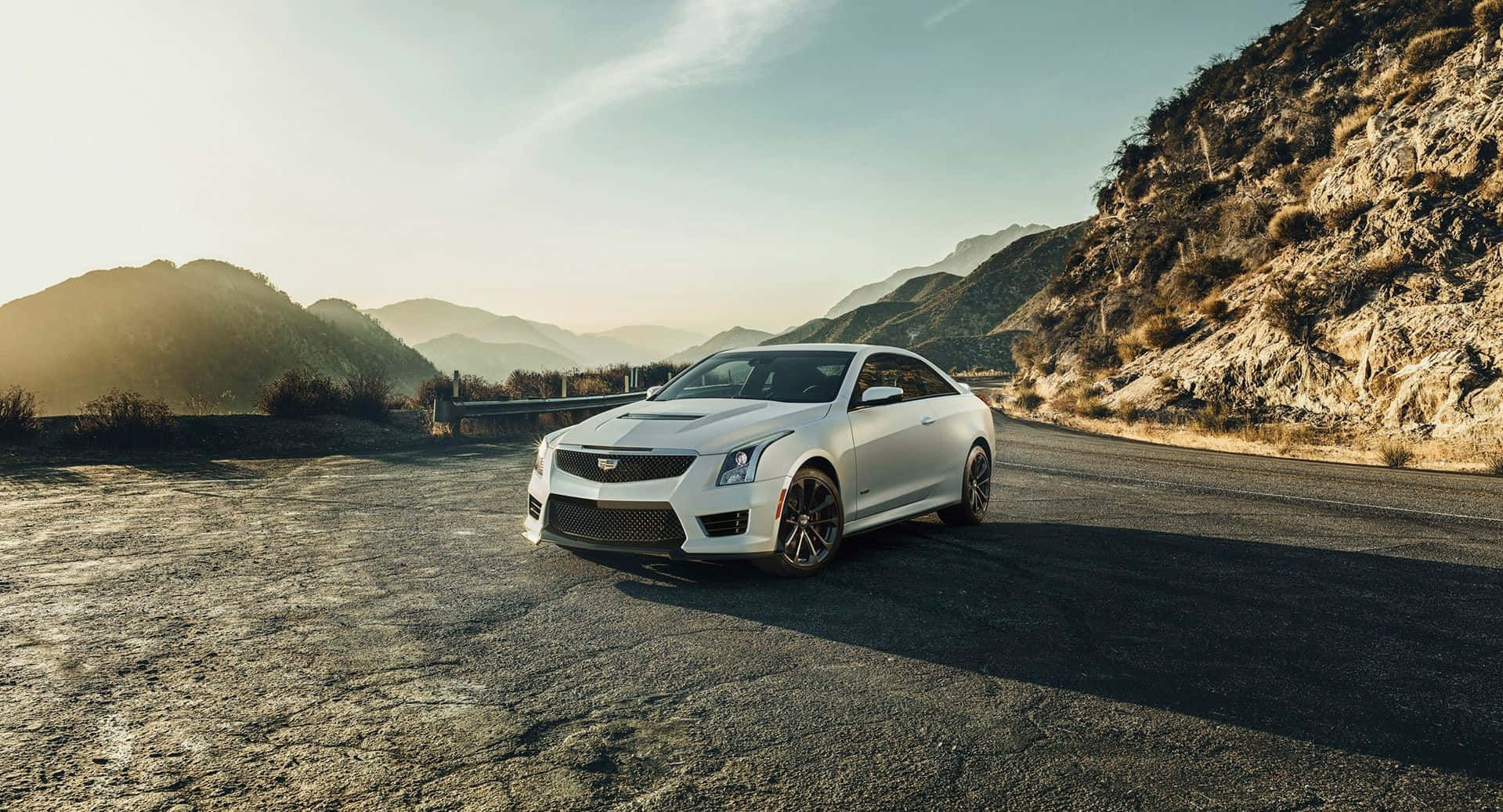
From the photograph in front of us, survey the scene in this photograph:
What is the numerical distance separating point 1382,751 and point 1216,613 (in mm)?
2112

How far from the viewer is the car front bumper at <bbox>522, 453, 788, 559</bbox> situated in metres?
6.19

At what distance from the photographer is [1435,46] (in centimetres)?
2383

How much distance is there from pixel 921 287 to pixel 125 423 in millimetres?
158358

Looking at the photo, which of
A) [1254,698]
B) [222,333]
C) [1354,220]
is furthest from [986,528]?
[222,333]

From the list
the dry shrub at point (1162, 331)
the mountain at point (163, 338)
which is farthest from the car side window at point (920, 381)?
the mountain at point (163, 338)

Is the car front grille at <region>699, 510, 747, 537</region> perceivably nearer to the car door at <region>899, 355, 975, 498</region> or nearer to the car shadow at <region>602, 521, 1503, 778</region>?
the car shadow at <region>602, 521, 1503, 778</region>

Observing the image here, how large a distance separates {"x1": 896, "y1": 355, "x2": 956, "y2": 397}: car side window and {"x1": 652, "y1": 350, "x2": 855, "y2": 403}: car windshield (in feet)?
2.10

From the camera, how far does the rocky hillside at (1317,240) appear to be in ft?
57.8

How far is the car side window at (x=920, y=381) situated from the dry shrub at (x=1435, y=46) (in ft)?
76.3

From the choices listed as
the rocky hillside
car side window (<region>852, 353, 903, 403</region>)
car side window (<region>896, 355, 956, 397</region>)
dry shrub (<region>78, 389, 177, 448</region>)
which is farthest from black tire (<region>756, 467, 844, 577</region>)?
the rocky hillside

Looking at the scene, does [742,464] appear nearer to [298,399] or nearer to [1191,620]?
[1191,620]

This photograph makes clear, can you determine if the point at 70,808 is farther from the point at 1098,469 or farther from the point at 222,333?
the point at 222,333

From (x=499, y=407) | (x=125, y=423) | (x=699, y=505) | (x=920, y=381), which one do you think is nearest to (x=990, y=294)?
(x=499, y=407)

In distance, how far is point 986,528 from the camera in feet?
28.1
